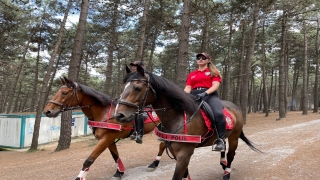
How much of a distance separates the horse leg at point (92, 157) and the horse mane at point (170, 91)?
229 cm

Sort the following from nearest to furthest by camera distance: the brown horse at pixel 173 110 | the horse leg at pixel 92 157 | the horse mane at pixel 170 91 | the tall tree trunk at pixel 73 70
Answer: the brown horse at pixel 173 110 < the horse mane at pixel 170 91 < the horse leg at pixel 92 157 < the tall tree trunk at pixel 73 70

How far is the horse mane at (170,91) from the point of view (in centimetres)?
332

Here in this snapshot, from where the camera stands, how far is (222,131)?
388 centimetres

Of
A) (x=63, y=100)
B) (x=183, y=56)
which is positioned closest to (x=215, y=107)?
(x=63, y=100)

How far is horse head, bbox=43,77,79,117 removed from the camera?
520 cm

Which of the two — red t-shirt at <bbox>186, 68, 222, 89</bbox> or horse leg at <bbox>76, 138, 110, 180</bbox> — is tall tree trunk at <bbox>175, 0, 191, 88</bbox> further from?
red t-shirt at <bbox>186, 68, 222, 89</bbox>

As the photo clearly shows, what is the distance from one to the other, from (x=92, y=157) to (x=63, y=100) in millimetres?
1487

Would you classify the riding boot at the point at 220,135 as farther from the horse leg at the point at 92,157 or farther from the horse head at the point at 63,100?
the horse head at the point at 63,100

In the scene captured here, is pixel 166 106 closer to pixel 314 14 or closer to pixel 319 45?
pixel 314 14

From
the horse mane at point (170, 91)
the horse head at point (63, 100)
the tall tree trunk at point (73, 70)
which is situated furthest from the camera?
the tall tree trunk at point (73, 70)

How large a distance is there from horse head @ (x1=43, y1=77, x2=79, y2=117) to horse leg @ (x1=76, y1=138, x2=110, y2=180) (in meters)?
1.15

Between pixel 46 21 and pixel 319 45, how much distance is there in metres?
27.7

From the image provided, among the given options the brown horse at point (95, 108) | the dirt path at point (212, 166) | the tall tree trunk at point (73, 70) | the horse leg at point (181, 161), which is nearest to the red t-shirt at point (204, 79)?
the horse leg at point (181, 161)

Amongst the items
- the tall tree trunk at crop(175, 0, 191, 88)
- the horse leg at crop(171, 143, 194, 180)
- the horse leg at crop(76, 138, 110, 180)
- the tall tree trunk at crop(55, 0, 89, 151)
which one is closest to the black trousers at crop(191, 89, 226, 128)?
the horse leg at crop(171, 143, 194, 180)
